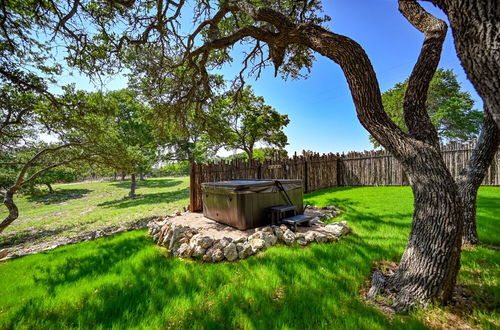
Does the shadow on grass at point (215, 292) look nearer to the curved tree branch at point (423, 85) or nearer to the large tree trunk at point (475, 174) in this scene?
the large tree trunk at point (475, 174)

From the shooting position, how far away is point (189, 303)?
7.12ft

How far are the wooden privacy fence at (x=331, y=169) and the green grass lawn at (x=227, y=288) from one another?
402 centimetres

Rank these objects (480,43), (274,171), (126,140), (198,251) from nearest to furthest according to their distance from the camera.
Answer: (480,43) → (198,251) → (274,171) → (126,140)

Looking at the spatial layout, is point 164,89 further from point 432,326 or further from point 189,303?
point 432,326

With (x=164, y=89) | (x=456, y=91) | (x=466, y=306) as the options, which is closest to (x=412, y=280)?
(x=466, y=306)

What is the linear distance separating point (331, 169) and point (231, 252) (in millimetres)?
9925

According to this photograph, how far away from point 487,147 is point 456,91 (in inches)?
995

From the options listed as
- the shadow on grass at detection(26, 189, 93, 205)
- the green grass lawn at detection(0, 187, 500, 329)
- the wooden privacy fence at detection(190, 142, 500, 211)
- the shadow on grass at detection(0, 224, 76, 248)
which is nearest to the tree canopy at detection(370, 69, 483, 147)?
the wooden privacy fence at detection(190, 142, 500, 211)

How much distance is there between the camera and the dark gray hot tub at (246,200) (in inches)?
175

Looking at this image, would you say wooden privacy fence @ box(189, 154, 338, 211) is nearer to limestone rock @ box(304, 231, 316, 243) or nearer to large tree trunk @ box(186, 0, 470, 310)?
limestone rock @ box(304, 231, 316, 243)

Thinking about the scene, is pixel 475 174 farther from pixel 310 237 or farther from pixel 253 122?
pixel 253 122

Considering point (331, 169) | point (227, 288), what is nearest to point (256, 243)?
point (227, 288)

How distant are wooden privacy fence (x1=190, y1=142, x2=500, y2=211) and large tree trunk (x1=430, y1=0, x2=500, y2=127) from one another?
270 inches

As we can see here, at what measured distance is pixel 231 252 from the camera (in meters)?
3.33
